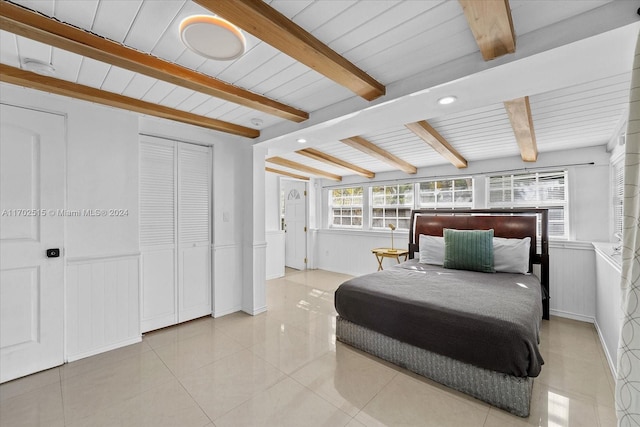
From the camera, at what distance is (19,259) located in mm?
2189

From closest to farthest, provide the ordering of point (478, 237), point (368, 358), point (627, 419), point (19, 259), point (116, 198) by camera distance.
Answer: point (627, 419) < point (19, 259) < point (368, 358) < point (116, 198) < point (478, 237)

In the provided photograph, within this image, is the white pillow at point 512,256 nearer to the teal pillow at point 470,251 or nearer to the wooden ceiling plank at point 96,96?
the teal pillow at point 470,251

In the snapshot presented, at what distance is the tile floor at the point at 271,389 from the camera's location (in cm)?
175

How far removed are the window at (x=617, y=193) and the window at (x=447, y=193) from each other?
62.9 inches

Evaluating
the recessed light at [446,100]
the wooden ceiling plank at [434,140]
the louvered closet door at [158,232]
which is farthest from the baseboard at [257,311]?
the recessed light at [446,100]

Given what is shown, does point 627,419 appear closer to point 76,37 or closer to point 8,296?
point 76,37

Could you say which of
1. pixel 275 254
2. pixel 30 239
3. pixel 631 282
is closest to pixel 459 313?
pixel 631 282

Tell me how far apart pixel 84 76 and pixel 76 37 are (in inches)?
27.3

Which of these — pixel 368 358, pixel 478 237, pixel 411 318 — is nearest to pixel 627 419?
pixel 411 318

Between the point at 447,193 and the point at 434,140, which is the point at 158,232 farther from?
the point at 447,193

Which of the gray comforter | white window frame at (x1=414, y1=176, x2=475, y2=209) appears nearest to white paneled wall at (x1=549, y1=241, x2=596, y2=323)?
the gray comforter

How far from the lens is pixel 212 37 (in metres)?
1.44

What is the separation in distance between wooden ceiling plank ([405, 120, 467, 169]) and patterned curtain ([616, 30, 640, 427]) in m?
1.71

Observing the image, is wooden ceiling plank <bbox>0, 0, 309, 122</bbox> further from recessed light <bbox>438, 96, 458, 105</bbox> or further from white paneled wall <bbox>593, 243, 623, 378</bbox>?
white paneled wall <bbox>593, 243, 623, 378</bbox>
